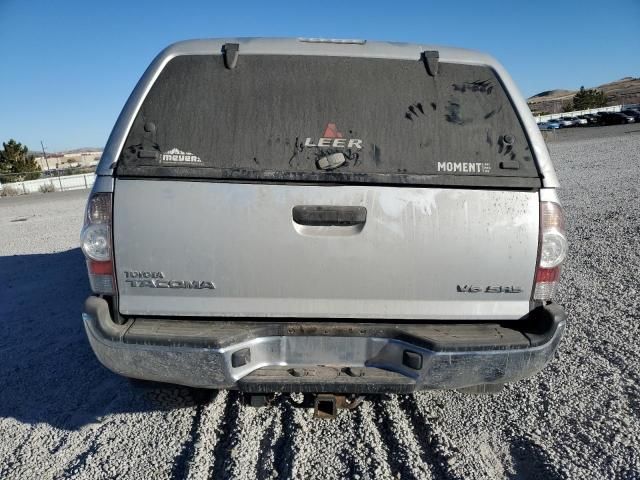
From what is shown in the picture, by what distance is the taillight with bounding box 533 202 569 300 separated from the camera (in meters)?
2.53

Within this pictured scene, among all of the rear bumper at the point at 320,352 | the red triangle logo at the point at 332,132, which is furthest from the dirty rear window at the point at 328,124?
the rear bumper at the point at 320,352

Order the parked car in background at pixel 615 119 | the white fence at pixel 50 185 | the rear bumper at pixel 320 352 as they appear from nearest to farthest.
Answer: the rear bumper at pixel 320 352 → the white fence at pixel 50 185 → the parked car in background at pixel 615 119

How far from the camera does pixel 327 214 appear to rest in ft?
8.14

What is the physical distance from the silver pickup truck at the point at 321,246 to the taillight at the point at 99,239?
1 cm

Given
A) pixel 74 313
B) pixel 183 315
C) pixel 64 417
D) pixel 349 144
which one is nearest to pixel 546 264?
pixel 349 144

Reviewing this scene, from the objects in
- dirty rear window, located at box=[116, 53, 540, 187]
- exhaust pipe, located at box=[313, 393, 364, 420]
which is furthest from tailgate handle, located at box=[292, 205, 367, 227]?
exhaust pipe, located at box=[313, 393, 364, 420]

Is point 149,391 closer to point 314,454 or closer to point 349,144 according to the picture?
point 314,454

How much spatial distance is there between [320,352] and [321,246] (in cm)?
56

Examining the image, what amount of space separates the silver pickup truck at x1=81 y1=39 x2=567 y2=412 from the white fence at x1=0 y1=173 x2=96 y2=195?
3050 cm

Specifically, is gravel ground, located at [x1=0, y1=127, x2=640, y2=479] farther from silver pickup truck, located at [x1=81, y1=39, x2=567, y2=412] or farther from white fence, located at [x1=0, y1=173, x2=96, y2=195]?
white fence, located at [x1=0, y1=173, x2=96, y2=195]

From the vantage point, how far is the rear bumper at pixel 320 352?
2445mm

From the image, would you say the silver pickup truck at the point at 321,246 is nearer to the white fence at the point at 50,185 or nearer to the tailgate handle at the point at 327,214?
the tailgate handle at the point at 327,214

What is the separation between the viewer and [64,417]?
3.32m

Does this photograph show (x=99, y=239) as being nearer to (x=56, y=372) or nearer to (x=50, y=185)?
(x=56, y=372)
